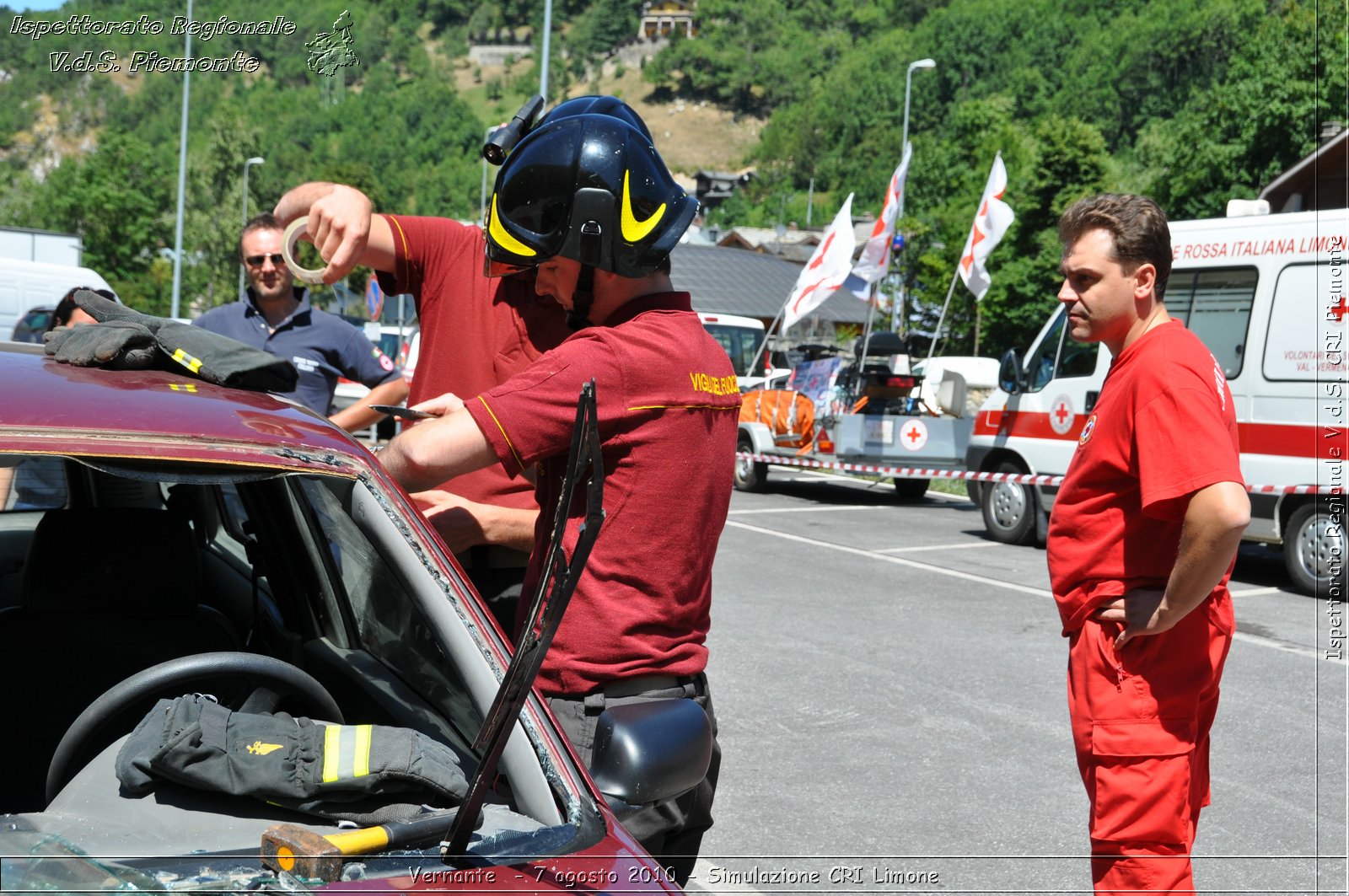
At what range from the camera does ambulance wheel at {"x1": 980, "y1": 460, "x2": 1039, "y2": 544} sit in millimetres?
11594

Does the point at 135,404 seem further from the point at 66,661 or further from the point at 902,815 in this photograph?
the point at 902,815

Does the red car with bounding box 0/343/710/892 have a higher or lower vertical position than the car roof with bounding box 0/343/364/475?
lower

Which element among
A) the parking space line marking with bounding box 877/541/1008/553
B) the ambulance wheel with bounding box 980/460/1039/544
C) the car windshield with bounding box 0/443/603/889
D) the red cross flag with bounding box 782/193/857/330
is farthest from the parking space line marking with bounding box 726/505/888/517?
the car windshield with bounding box 0/443/603/889

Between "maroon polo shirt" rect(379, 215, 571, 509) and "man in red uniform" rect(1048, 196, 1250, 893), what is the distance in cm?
125

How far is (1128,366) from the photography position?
281 cm

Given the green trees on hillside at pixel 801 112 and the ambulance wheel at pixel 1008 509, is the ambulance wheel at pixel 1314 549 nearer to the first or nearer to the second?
the ambulance wheel at pixel 1008 509

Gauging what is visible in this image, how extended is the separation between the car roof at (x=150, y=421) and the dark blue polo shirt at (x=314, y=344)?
11.1ft

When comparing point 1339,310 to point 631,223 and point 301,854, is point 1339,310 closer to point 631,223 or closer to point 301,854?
point 631,223

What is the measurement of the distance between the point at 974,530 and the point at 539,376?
11.2 metres

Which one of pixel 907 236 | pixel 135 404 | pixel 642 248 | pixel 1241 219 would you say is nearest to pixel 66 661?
pixel 135 404

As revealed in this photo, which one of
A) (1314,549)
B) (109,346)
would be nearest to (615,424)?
(109,346)

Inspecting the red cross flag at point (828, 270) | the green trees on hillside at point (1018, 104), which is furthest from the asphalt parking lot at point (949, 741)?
the red cross flag at point (828, 270)

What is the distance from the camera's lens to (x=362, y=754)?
1.79 metres

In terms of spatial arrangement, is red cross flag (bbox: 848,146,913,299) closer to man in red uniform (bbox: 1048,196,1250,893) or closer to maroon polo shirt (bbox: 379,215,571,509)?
man in red uniform (bbox: 1048,196,1250,893)
